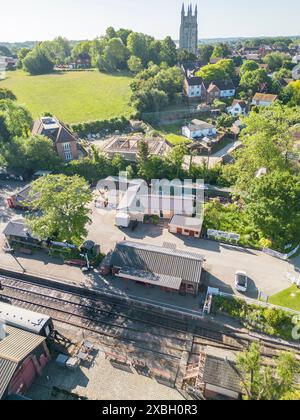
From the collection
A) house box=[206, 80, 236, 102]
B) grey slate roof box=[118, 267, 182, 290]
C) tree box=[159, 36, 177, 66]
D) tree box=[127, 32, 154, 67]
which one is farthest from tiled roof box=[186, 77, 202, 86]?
grey slate roof box=[118, 267, 182, 290]

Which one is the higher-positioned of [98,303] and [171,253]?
[171,253]

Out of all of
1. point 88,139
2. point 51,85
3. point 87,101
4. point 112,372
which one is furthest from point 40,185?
point 51,85

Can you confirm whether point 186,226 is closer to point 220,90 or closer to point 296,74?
point 220,90

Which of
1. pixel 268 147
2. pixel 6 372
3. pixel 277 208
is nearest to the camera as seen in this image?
pixel 6 372

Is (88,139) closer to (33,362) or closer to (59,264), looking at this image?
(59,264)

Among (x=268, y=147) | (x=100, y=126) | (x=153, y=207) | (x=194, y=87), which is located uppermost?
(x=194, y=87)

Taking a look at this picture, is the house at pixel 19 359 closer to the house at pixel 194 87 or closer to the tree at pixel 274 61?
the house at pixel 194 87

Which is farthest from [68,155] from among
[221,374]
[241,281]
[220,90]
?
[220,90]

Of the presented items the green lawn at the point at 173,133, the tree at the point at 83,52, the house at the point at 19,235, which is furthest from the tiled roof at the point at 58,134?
the tree at the point at 83,52
